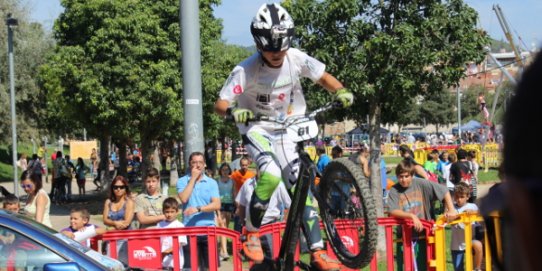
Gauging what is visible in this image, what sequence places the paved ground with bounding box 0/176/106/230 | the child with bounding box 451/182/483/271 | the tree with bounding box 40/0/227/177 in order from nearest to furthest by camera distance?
the child with bounding box 451/182/483/271 → the paved ground with bounding box 0/176/106/230 → the tree with bounding box 40/0/227/177

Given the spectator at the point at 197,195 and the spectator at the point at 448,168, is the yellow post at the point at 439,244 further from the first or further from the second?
the spectator at the point at 448,168

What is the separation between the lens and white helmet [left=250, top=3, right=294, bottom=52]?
18.3ft

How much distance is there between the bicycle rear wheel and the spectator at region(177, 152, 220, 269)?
3890 millimetres

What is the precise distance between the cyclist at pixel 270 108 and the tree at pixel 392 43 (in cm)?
584

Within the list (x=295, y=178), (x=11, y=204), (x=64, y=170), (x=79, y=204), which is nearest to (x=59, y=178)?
(x=64, y=170)

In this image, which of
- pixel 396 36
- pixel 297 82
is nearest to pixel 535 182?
pixel 297 82

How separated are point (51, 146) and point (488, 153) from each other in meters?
69.3

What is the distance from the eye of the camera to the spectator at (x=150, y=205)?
31.0 feet

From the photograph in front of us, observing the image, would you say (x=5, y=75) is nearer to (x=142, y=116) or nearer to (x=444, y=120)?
(x=142, y=116)

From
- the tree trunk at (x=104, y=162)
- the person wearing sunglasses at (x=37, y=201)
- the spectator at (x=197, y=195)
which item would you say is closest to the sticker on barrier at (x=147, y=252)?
the spectator at (x=197, y=195)

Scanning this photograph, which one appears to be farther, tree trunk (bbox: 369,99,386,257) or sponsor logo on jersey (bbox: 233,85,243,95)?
tree trunk (bbox: 369,99,386,257)

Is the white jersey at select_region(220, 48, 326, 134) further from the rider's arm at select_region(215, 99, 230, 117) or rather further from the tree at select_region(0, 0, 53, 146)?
the tree at select_region(0, 0, 53, 146)

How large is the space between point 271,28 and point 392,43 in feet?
21.9

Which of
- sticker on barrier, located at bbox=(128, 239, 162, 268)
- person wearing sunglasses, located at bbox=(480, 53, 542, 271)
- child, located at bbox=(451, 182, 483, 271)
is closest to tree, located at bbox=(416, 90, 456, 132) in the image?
child, located at bbox=(451, 182, 483, 271)
